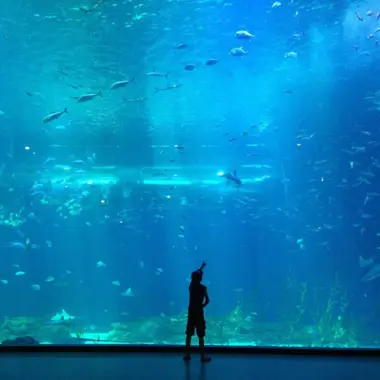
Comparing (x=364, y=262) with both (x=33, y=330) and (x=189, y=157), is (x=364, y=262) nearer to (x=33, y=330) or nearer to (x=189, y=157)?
(x=189, y=157)

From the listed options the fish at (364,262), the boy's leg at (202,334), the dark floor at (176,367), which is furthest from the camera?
the fish at (364,262)

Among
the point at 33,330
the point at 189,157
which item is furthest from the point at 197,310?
the point at 189,157

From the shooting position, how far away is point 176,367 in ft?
14.5

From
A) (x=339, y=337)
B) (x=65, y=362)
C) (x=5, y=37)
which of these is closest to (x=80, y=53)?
(x=5, y=37)

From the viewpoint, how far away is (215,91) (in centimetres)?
1786

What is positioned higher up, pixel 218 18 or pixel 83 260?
pixel 218 18

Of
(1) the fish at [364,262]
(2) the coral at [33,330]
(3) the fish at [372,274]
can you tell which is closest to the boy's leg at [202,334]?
(2) the coral at [33,330]

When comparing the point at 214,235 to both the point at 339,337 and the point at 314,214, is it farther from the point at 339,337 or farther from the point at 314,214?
the point at 339,337

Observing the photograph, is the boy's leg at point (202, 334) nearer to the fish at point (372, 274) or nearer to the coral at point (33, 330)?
the coral at point (33, 330)

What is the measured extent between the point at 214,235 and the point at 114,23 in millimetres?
19559

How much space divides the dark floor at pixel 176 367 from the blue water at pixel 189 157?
6.09 m

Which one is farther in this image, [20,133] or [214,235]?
[214,235]

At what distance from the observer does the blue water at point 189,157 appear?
43.4 ft

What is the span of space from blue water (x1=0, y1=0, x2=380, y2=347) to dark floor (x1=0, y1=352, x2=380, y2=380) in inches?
240
